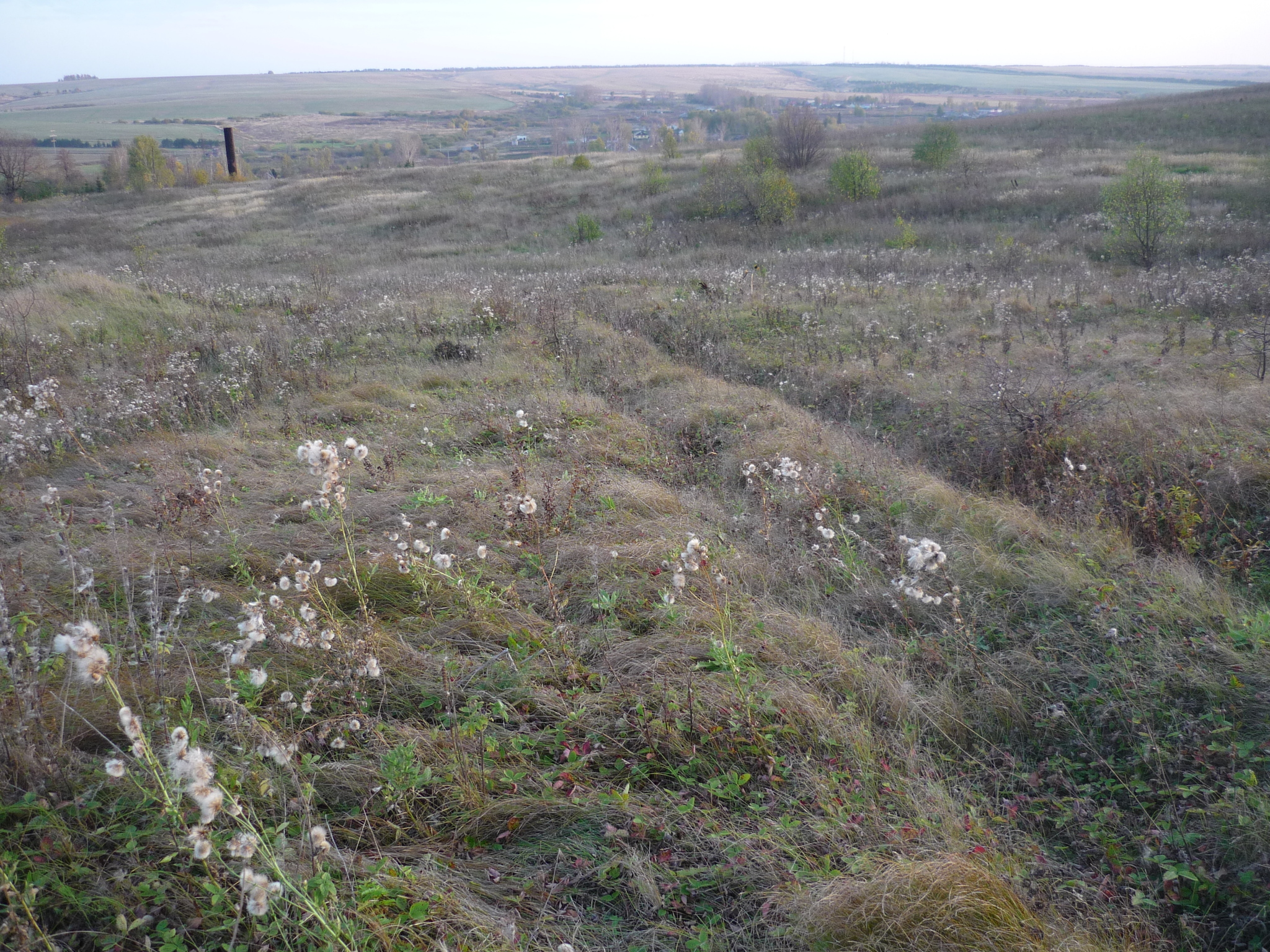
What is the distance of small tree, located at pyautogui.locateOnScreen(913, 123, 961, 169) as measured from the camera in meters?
26.6

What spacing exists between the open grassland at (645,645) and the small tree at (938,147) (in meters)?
20.6

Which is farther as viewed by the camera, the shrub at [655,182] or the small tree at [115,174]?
the small tree at [115,174]

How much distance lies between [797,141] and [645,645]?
31690 millimetres

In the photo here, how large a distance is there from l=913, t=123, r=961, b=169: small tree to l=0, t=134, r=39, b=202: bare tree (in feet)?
166

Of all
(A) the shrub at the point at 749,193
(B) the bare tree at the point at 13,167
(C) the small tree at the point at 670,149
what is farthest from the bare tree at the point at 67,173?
(A) the shrub at the point at 749,193

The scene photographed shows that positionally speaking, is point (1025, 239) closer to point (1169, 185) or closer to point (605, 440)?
point (1169, 185)

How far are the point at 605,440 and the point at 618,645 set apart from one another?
301 centimetres

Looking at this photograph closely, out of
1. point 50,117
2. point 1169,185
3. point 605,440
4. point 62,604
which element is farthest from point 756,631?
point 50,117

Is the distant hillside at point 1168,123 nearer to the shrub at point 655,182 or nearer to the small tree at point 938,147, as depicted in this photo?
the small tree at point 938,147

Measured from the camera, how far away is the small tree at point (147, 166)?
45.8 metres

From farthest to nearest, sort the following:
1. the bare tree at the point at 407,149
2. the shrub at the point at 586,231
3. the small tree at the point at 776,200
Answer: the bare tree at the point at 407,149
the shrub at the point at 586,231
the small tree at the point at 776,200

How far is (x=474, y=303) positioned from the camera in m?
11.4

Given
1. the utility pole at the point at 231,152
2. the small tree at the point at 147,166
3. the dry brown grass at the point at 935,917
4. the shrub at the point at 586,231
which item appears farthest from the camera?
the utility pole at the point at 231,152

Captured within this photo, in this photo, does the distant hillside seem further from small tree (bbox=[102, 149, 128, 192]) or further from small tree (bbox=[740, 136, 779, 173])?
small tree (bbox=[102, 149, 128, 192])
